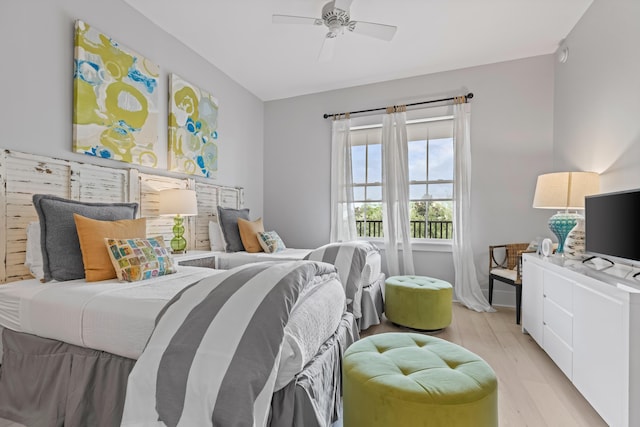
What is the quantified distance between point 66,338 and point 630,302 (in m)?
2.62

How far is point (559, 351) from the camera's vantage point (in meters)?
1.99

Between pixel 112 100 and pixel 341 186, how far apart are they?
Result: 278cm

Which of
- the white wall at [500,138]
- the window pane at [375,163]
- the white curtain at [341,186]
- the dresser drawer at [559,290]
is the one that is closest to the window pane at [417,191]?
the window pane at [375,163]

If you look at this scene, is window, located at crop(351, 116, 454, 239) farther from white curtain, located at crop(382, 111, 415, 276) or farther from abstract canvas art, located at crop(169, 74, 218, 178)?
abstract canvas art, located at crop(169, 74, 218, 178)

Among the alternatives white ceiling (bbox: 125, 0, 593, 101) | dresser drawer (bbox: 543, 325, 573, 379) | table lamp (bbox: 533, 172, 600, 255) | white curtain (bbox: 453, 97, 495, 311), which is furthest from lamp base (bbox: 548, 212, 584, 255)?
white ceiling (bbox: 125, 0, 593, 101)

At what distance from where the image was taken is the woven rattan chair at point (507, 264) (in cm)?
302

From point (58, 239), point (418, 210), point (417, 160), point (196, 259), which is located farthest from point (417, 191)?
Result: point (58, 239)

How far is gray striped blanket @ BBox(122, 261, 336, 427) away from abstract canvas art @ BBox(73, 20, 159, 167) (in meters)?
1.98

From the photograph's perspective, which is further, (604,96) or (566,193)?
(566,193)

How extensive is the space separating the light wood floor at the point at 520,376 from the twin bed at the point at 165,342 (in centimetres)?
45

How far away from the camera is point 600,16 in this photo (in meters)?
2.48

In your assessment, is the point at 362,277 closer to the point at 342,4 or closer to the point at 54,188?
the point at 342,4

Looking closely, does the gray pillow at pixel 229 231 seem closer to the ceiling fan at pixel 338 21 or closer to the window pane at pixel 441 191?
the ceiling fan at pixel 338 21

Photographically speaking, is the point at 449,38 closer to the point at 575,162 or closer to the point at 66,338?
the point at 575,162
